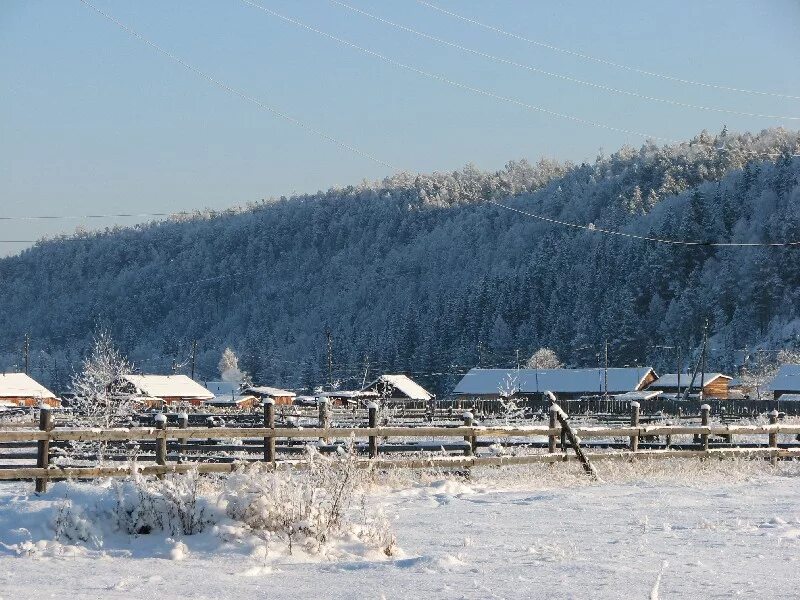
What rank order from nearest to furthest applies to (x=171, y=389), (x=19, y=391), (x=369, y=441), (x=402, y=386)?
(x=369, y=441)
(x=19, y=391)
(x=402, y=386)
(x=171, y=389)

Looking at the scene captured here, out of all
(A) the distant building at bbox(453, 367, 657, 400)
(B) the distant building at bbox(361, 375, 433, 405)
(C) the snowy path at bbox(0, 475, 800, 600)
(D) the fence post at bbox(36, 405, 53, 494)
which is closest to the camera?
(C) the snowy path at bbox(0, 475, 800, 600)

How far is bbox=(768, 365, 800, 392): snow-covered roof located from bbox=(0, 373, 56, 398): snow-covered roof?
59461 mm

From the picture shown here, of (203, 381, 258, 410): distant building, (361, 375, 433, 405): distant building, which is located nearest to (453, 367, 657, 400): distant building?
(361, 375, 433, 405): distant building

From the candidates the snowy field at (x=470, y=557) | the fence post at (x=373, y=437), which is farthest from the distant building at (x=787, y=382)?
the snowy field at (x=470, y=557)

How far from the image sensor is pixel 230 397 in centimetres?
11219

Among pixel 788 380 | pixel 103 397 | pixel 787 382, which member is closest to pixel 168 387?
pixel 787 382

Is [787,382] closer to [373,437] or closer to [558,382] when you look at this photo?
[558,382]

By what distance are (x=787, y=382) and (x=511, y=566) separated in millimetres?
88064

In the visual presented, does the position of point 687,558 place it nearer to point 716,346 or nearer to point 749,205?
point 716,346

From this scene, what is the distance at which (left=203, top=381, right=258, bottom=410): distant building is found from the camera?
9978cm

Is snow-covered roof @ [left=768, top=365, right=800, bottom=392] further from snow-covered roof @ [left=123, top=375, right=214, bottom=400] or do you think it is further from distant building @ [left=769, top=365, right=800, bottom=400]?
snow-covered roof @ [left=123, top=375, right=214, bottom=400]

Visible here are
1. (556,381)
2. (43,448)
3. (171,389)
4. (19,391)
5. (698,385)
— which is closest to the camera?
(43,448)

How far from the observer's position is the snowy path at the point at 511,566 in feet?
27.1

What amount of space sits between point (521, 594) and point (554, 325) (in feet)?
502
